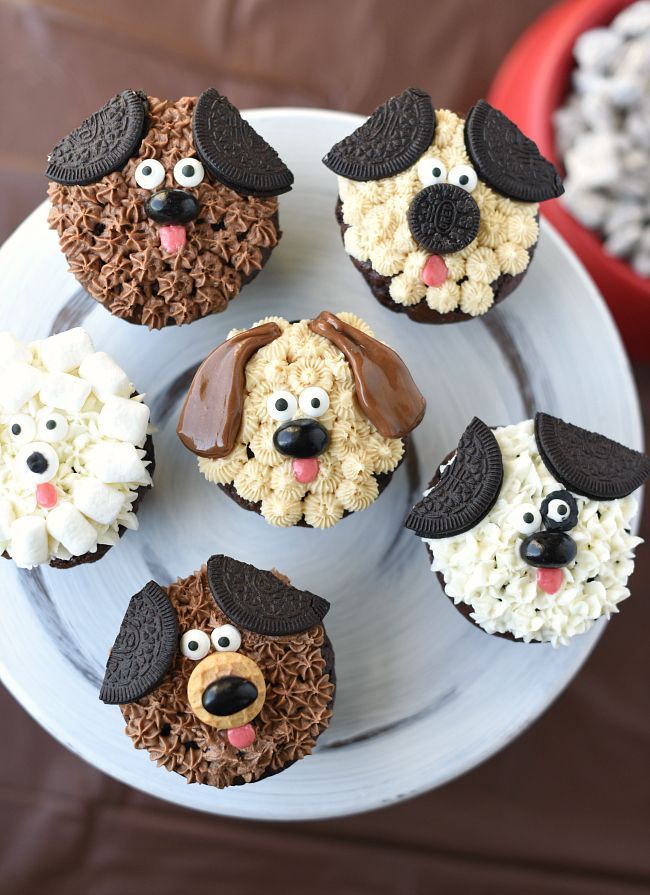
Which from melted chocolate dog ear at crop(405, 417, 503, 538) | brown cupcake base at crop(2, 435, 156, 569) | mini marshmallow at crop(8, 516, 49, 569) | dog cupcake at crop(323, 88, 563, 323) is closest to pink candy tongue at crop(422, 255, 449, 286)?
dog cupcake at crop(323, 88, 563, 323)

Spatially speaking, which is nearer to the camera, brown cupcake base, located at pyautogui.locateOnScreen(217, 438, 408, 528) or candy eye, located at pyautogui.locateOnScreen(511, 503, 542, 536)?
candy eye, located at pyautogui.locateOnScreen(511, 503, 542, 536)

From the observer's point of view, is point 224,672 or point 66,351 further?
point 66,351

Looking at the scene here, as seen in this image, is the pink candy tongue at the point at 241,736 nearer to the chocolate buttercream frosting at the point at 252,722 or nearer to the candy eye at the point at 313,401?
the chocolate buttercream frosting at the point at 252,722

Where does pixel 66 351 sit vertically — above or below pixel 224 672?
above

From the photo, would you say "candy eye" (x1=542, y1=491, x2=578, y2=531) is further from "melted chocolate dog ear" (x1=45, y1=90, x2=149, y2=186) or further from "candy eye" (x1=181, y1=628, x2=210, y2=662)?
"melted chocolate dog ear" (x1=45, y1=90, x2=149, y2=186)

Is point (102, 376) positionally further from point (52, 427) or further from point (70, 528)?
point (70, 528)

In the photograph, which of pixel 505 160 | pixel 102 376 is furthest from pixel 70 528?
pixel 505 160

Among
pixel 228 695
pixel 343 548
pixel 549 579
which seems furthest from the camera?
pixel 343 548
